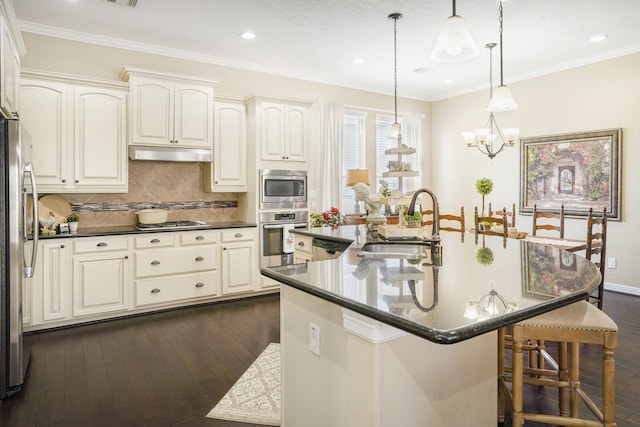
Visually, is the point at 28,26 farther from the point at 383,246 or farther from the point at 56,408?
the point at 383,246

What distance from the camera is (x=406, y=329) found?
104 centimetres

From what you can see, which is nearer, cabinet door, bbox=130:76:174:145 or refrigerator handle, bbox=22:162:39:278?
refrigerator handle, bbox=22:162:39:278

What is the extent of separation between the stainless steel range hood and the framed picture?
173 inches

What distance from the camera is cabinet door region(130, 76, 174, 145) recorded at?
4.19m

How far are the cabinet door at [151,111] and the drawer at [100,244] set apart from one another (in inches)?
40.5

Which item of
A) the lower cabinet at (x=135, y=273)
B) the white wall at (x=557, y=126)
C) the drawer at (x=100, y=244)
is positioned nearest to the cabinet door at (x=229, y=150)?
the lower cabinet at (x=135, y=273)

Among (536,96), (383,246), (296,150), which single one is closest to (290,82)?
(296,150)

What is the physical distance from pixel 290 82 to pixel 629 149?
4284 millimetres

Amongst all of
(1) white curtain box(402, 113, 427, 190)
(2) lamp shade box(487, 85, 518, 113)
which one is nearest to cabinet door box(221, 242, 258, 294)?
(2) lamp shade box(487, 85, 518, 113)

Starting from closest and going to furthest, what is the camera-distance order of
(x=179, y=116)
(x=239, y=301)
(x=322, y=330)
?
(x=322, y=330) < (x=179, y=116) < (x=239, y=301)

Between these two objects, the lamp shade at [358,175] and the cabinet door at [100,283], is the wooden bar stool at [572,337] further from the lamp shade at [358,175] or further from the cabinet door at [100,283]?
the lamp shade at [358,175]

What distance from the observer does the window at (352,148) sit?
243 inches

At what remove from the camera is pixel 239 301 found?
4.73 meters

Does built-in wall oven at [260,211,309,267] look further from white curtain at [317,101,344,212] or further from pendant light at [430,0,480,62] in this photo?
pendant light at [430,0,480,62]
